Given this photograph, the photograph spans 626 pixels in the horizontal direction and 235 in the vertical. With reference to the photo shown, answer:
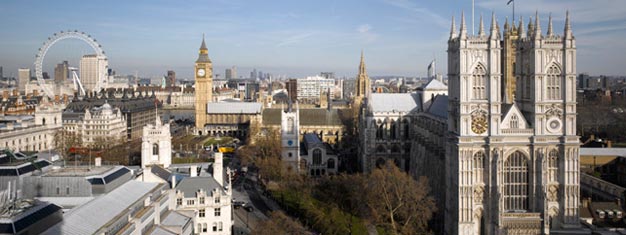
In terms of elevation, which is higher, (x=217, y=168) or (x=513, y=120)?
(x=513, y=120)

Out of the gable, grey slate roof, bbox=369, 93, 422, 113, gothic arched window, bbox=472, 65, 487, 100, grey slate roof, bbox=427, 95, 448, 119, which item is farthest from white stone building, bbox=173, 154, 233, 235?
grey slate roof, bbox=369, 93, 422, 113

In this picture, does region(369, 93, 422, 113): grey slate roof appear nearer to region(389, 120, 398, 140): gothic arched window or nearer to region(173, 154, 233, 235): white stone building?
region(389, 120, 398, 140): gothic arched window

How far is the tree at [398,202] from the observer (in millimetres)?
42438

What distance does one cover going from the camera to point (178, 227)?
33875 mm

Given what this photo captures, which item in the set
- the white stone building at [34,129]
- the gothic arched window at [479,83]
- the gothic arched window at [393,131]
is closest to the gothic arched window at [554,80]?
the gothic arched window at [479,83]

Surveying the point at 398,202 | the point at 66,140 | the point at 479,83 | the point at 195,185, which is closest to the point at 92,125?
the point at 66,140

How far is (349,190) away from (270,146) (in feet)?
82.9

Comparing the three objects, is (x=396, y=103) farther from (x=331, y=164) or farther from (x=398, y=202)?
(x=398, y=202)

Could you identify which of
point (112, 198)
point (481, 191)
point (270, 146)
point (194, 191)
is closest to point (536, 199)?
point (481, 191)

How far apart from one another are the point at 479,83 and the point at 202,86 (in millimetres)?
83993

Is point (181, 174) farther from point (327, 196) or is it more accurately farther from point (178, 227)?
point (327, 196)

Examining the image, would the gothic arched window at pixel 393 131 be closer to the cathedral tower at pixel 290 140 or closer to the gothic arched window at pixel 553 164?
the cathedral tower at pixel 290 140

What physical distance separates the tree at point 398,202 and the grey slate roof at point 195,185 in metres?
11.8

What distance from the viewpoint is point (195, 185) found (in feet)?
135
